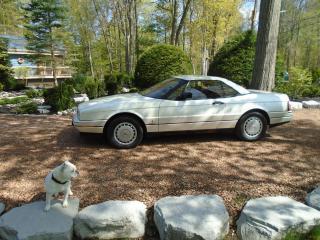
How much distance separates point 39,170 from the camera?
4734mm

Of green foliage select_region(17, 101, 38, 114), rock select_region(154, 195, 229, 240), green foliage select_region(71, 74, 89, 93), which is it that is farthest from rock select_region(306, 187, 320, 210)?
green foliage select_region(71, 74, 89, 93)

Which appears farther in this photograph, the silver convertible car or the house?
the house

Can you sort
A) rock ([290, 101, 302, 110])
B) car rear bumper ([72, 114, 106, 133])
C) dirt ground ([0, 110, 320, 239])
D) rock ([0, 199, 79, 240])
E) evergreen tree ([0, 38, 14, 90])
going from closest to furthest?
rock ([0, 199, 79, 240]) < dirt ground ([0, 110, 320, 239]) < car rear bumper ([72, 114, 106, 133]) < rock ([290, 101, 302, 110]) < evergreen tree ([0, 38, 14, 90])

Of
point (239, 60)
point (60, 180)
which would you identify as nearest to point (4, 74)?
point (239, 60)

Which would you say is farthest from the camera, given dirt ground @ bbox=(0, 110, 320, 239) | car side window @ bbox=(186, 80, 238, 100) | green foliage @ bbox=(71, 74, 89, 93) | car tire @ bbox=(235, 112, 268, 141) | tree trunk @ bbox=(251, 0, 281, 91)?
green foliage @ bbox=(71, 74, 89, 93)

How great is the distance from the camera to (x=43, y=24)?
22297 millimetres

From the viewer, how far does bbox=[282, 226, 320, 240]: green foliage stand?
3.37 metres

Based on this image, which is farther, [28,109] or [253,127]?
[28,109]

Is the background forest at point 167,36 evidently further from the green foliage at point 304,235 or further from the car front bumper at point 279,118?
the green foliage at point 304,235

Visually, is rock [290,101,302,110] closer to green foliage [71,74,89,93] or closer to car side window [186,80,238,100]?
car side window [186,80,238,100]

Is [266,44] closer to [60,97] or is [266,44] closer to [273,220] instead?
[273,220]

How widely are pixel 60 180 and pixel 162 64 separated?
32.5 feet

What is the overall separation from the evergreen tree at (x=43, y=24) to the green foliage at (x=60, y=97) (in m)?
13.5

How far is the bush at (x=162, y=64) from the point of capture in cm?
1271
